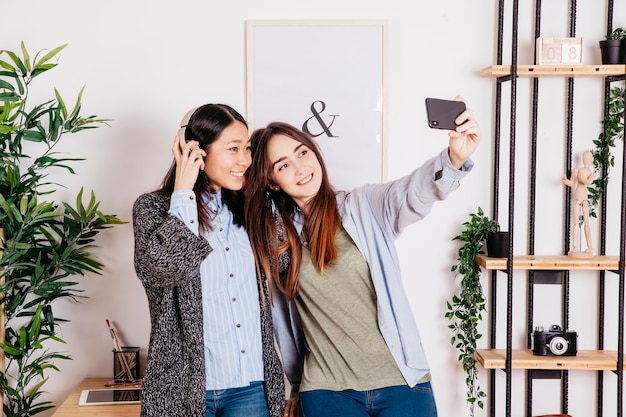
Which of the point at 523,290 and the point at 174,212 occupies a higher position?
the point at 174,212

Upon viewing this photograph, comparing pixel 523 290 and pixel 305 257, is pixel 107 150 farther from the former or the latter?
pixel 523 290

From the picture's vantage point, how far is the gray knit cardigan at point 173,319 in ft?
6.10

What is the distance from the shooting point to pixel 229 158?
2008 mm

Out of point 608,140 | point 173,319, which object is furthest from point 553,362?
point 173,319

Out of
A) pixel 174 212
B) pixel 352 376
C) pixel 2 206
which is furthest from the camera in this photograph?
pixel 2 206

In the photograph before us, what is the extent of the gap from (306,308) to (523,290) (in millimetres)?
1101

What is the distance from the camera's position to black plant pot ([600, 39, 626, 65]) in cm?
262

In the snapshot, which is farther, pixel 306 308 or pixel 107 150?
pixel 107 150

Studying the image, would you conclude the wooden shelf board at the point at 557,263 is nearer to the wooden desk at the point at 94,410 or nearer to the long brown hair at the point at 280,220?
the long brown hair at the point at 280,220

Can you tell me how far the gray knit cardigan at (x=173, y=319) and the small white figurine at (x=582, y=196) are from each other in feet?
4.47

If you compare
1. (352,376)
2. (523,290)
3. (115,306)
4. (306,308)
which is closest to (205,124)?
(306,308)

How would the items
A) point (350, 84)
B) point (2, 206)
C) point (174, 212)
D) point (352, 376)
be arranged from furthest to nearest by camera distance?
point (350, 84)
point (2, 206)
point (352, 376)
point (174, 212)

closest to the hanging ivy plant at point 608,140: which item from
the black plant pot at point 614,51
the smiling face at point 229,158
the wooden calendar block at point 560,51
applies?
the black plant pot at point 614,51

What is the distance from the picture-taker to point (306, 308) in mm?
2141
